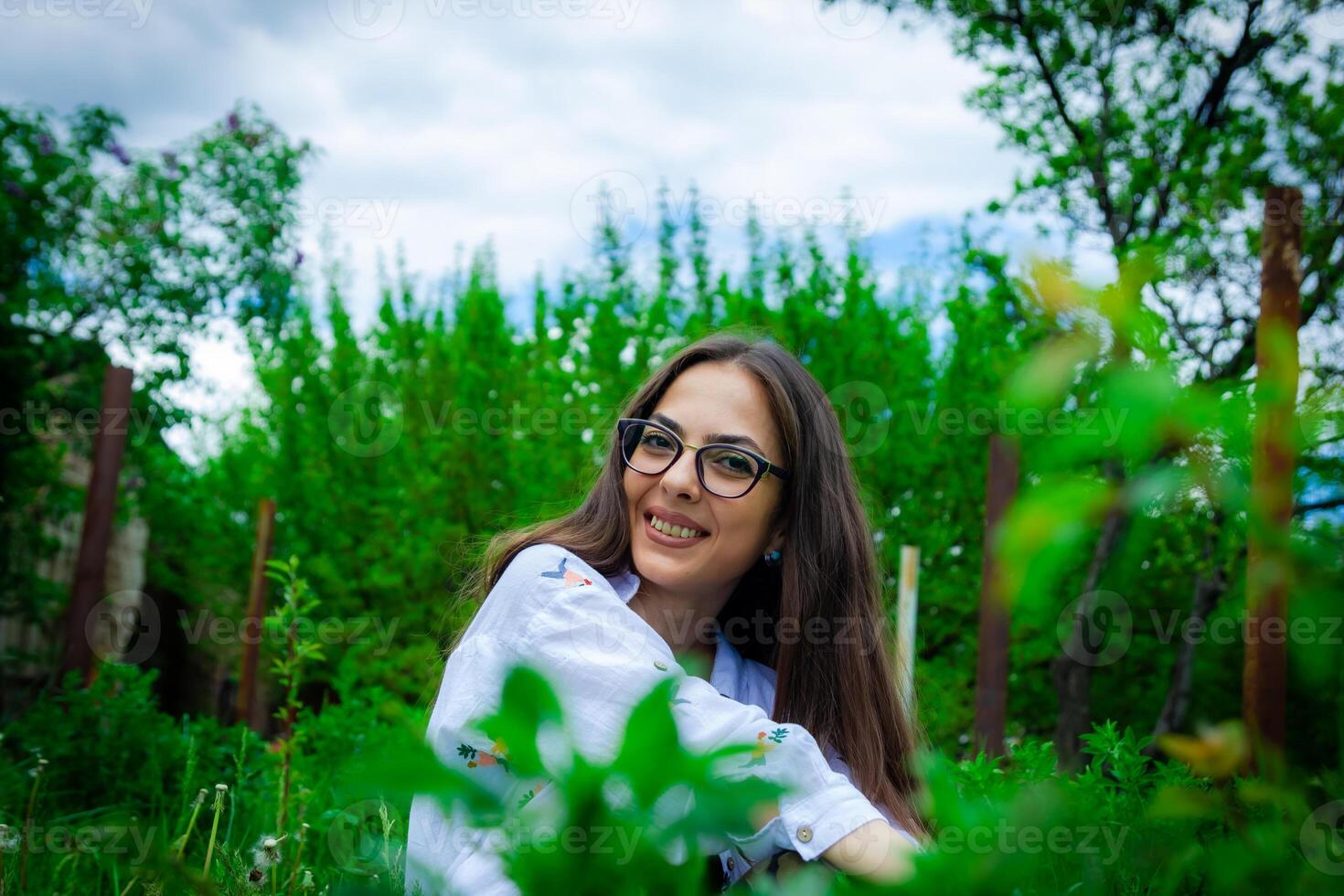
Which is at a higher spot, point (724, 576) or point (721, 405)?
point (721, 405)

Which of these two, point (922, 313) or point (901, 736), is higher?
point (922, 313)

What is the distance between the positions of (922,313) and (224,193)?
19.5 ft

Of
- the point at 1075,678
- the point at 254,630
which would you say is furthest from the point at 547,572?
the point at 1075,678

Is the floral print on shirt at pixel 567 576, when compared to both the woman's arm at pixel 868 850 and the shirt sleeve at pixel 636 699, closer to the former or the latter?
the shirt sleeve at pixel 636 699

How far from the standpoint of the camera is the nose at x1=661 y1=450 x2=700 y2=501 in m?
2.14

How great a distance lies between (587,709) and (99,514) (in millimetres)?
4804

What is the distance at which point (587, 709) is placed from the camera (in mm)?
1398

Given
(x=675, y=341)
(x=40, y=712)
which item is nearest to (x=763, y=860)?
(x=40, y=712)

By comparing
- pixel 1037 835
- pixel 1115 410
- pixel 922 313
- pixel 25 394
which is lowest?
pixel 1037 835

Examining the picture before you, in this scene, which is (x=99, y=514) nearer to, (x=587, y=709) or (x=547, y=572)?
(x=547, y=572)

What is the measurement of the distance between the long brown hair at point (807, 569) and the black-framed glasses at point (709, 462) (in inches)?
5.4

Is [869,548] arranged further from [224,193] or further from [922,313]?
[224,193]

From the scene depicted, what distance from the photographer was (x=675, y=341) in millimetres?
8516

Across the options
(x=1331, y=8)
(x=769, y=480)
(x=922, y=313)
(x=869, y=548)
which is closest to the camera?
(x=769, y=480)
